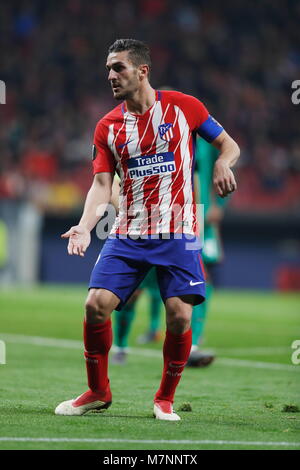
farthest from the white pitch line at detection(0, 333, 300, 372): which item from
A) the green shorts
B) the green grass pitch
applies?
the green shorts

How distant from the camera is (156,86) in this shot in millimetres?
24422

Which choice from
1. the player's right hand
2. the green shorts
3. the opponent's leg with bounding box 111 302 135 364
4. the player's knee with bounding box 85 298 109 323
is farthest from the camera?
→ the green shorts

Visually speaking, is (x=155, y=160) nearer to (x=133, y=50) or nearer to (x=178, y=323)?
(x=133, y=50)

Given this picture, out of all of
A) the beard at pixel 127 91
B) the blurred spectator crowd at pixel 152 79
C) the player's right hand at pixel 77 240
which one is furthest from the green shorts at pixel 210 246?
the blurred spectator crowd at pixel 152 79

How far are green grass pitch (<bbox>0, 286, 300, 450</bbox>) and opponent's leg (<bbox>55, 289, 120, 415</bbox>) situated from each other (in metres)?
0.08

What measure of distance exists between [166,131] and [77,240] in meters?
0.80

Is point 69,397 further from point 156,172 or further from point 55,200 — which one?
point 55,200

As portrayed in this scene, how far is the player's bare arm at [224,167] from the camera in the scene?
16.1 ft

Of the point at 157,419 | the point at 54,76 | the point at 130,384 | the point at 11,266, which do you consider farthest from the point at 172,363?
the point at 54,76

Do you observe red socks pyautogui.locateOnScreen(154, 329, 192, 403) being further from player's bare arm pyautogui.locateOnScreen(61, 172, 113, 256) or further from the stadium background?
the stadium background

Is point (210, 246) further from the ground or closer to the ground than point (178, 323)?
further from the ground

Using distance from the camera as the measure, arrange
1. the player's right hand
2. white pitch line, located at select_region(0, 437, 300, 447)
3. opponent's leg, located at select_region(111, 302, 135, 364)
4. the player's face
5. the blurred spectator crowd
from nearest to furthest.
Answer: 1. white pitch line, located at select_region(0, 437, 300, 447)
2. the player's right hand
3. the player's face
4. opponent's leg, located at select_region(111, 302, 135, 364)
5. the blurred spectator crowd

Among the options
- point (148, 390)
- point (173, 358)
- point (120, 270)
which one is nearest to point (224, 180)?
point (120, 270)

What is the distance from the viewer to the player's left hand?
491 cm
